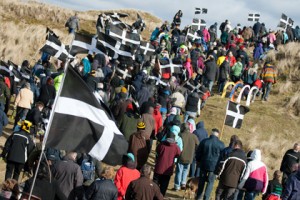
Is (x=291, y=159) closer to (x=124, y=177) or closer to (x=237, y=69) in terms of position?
(x=124, y=177)

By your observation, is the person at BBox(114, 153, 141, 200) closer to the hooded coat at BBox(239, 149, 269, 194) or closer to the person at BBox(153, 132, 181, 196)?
the person at BBox(153, 132, 181, 196)

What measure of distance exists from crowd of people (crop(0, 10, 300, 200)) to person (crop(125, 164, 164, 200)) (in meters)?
0.02

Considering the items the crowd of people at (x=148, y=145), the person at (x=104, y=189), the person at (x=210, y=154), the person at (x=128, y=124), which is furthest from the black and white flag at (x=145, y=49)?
the person at (x=104, y=189)

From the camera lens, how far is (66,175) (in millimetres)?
10773

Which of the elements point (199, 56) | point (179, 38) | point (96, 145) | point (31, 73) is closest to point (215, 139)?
point (96, 145)

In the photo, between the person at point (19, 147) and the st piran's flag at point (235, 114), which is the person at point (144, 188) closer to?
the person at point (19, 147)

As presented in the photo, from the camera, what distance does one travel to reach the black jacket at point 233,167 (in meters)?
12.6

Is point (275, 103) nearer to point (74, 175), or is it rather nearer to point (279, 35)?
point (279, 35)

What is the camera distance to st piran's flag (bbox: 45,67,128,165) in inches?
318

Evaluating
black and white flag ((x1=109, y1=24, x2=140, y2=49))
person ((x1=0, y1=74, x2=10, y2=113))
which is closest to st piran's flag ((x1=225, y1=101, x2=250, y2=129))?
black and white flag ((x1=109, y1=24, x2=140, y2=49))

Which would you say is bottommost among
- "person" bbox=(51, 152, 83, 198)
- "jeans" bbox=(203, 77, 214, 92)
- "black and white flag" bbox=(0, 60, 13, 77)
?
A: "person" bbox=(51, 152, 83, 198)

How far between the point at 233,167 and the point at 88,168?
3.12 metres

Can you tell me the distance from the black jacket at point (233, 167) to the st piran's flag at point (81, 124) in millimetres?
4577

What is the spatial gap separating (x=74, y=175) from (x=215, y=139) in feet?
13.4
